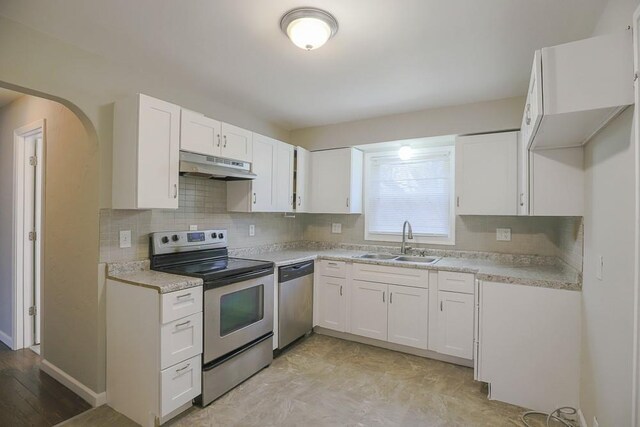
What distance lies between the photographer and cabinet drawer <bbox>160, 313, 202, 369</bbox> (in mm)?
1949

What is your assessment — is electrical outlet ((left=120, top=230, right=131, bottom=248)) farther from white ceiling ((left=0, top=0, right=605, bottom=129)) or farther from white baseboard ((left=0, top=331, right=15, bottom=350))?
white baseboard ((left=0, top=331, right=15, bottom=350))

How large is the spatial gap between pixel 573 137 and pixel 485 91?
111 cm

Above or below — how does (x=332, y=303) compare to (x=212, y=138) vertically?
below

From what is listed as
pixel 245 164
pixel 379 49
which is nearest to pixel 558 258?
pixel 379 49

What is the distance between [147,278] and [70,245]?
31.5 inches

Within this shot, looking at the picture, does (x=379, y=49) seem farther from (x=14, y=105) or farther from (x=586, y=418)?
(x=14, y=105)

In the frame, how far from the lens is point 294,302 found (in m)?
3.18

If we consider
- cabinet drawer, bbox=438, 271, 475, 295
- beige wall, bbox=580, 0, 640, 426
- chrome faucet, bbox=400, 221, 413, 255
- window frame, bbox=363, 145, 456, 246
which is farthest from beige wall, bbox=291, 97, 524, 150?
cabinet drawer, bbox=438, 271, 475, 295

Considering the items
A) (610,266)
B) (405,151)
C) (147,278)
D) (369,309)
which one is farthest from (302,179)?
(610,266)

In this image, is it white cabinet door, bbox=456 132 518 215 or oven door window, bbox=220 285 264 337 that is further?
white cabinet door, bbox=456 132 518 215

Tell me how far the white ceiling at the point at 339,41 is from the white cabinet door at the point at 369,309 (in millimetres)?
1906

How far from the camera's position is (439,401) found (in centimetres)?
231

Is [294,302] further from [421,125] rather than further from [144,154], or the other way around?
[421,125]

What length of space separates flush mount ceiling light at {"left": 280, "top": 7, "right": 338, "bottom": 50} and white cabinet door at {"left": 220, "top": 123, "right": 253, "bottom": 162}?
113cm
